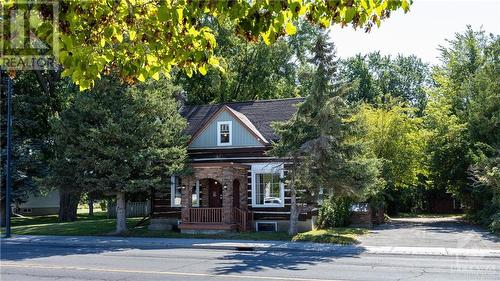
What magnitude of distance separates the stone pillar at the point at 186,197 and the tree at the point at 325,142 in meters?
6.10

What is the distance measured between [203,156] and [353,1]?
24962 millimetres

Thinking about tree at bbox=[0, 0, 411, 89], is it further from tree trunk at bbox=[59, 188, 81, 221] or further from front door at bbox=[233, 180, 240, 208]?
tree trunk at bbox=[59, 188, 81, 221]

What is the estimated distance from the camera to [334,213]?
30.0 metres

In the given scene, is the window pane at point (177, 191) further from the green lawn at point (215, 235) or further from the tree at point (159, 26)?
the tree at point (159, 26)

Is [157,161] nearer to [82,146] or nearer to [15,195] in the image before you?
[82,146]

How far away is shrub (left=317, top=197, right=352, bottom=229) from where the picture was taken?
95.1 feet

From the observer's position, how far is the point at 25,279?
A: 12922 mm

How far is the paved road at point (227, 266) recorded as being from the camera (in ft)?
43.7

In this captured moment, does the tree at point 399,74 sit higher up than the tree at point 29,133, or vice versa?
the tree at point 399,74

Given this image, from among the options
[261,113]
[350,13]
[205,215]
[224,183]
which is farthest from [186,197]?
[350,13]

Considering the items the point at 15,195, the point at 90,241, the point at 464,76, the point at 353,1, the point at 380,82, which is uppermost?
the point at 380,82

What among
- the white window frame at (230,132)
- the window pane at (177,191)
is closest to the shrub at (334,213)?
the white window frame at (230,132)

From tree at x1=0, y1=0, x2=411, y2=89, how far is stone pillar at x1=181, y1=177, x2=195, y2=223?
2077 cm

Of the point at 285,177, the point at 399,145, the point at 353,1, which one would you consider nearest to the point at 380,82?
the point at 399,145
